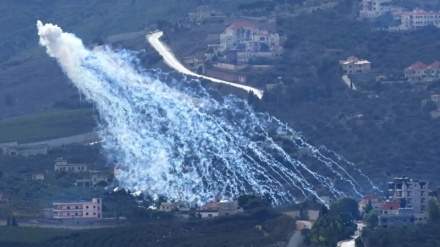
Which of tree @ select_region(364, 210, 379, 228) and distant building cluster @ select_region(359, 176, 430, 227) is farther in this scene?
distant building cluster @ select_region(359, 176, 430, 227)

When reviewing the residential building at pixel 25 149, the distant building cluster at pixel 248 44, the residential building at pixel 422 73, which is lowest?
the residential building at pixel 25 149

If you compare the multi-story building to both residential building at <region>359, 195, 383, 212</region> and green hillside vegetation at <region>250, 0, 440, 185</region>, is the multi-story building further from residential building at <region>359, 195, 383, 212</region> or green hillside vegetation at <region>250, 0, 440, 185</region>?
residential building at <region>359, 195, 383, 212</region>

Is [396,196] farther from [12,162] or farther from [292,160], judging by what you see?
[12,162]

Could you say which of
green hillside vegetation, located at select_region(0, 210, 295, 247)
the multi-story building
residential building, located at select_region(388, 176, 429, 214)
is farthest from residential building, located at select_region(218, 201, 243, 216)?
the multi-story building

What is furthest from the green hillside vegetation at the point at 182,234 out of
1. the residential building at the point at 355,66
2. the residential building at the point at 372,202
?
the residential building at the point at 355,66

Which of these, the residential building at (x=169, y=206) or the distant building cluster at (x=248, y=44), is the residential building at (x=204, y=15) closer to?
the distant building cluster at (x=248, y=44)

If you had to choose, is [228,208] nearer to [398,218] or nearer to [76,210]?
[76,210]
